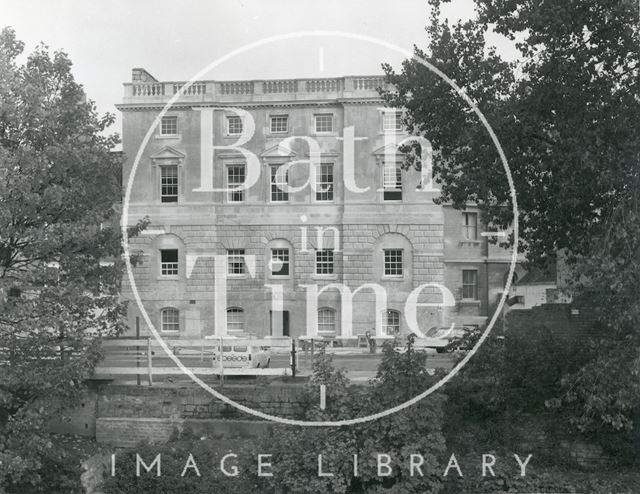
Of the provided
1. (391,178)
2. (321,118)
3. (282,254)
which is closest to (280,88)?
(321,118)

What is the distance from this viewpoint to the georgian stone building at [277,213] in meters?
32.8

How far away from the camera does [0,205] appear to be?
41.0 ft

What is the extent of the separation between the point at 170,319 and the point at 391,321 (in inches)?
420

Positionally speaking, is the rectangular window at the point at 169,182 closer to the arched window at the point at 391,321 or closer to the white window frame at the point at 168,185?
the white window frame at the point at 168,185

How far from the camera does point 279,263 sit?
110 feet

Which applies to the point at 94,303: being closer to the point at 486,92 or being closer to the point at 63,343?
the point at 63,343

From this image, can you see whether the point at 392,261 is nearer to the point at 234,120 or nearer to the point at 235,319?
the point at 235,319

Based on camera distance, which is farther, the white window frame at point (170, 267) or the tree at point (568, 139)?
the white window frame at point (170, 267)

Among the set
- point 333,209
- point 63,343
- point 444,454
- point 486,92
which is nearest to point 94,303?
point 63,343

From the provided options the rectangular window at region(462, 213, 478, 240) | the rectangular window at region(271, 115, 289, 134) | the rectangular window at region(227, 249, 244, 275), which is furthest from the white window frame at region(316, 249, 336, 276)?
the rectangular window at region(462, 213, 478, 240)

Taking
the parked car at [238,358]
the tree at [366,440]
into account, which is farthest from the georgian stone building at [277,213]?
the tree at [366,440]

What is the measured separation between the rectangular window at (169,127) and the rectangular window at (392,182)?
10.6 metres

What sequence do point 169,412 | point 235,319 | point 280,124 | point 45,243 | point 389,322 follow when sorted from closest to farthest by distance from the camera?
point 45,243 → point 169,412 → point 389,322 → point 235,319 → point 280,124

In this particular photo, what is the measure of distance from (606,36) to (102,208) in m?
10.7
